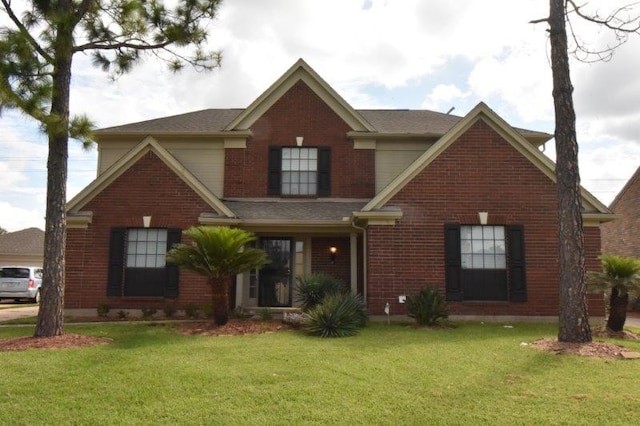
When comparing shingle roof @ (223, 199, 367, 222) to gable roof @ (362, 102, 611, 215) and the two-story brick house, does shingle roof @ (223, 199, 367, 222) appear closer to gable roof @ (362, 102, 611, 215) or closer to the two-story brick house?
the two-story brick house

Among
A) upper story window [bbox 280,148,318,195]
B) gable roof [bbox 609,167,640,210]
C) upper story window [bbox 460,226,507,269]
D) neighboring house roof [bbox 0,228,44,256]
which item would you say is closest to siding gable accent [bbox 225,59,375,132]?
upper story window [bbox 280,148,318,195]

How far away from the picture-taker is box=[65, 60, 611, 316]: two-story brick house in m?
11.6

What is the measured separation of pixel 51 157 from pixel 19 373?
4.43 metres

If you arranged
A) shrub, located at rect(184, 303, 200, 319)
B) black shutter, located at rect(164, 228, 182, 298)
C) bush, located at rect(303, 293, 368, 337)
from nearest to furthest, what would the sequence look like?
bush, located at rect(303, 293, 368, 337), shrub, located at rect(184, 303, 200, 319), black shutter, located at rect(164, 228, 182, 298)

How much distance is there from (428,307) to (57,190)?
789 cm

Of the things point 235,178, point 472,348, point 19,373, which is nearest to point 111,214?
point 235,178

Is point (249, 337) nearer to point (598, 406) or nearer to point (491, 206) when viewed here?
point (598, 406)

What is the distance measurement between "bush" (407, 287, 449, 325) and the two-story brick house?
880 millimetres

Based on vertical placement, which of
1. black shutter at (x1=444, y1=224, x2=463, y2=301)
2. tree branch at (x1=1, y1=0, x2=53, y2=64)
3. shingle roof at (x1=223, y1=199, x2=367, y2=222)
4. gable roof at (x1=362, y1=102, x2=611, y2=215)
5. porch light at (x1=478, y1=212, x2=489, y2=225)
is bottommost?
black shutter at (x1=444, y1=224, x2=463, y2=301)

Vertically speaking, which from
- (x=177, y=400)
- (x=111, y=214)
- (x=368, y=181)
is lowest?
(x=177, y=400)

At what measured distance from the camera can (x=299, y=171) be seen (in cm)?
1489

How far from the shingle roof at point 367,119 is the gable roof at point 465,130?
9.51 feet

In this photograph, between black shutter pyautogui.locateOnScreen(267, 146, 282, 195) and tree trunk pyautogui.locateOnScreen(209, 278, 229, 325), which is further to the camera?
black shutter pyautogui.locateOnScreen(267, 146, 282, 195)

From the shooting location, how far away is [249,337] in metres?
9.00
